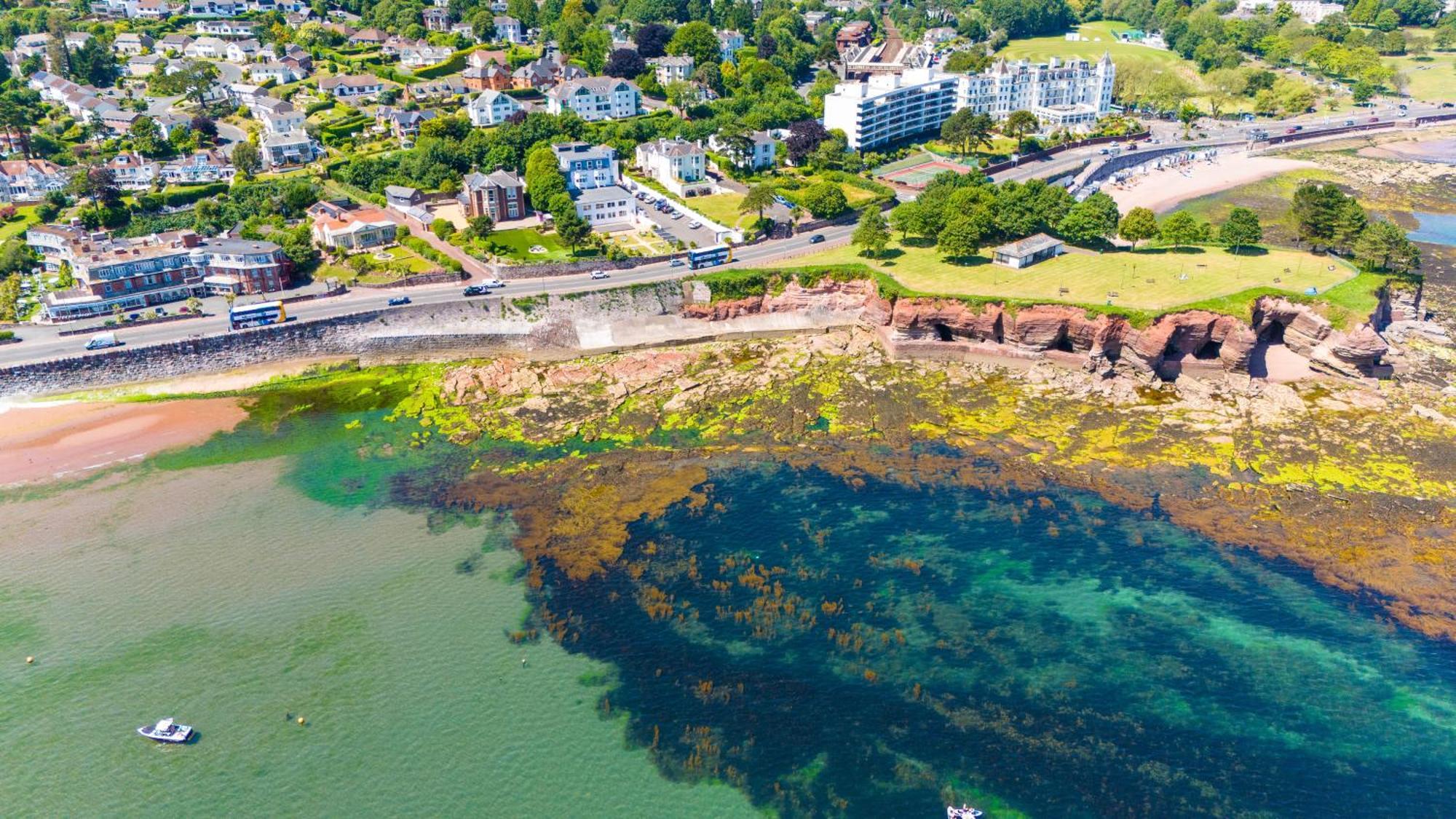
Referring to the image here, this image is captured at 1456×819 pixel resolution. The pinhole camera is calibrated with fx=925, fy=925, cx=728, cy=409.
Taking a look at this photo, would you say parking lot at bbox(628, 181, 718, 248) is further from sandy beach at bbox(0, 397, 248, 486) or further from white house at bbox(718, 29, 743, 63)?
white house at bbox(718, 29, 743, 63)

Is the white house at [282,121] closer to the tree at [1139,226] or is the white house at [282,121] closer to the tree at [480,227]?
the tree at [480,227]

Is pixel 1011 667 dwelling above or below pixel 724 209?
below

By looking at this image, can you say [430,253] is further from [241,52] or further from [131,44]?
[131,44]

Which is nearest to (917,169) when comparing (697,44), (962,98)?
(962,98)

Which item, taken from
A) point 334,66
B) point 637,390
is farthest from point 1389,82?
point 334,66

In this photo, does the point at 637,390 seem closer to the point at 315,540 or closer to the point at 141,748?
the point at 315,540

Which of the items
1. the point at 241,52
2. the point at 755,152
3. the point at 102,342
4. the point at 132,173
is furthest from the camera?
the point at 241,52

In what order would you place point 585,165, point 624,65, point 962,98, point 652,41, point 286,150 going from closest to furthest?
point 585,165, point 286,150, point 962,98, point 624,65, point 652,41

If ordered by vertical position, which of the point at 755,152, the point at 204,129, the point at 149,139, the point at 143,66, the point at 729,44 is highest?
the point at 729,44
